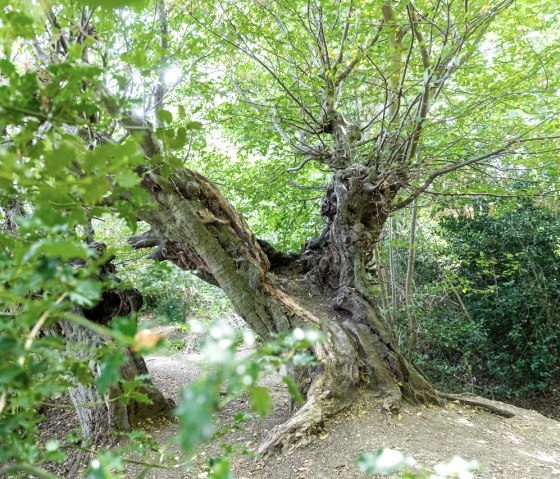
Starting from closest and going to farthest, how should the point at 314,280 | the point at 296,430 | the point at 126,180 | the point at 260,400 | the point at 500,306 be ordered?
the point at 260,400 → the point at 126,180 → the point at 296,430 → the point at 314,280 → the point at 500,306

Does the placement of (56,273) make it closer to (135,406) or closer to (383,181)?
(383,181)

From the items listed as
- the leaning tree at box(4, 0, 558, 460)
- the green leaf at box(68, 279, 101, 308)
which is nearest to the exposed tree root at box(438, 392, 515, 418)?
the leaning tree at box(4, 0, 558, 460)

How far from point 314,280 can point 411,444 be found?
2.42 metres

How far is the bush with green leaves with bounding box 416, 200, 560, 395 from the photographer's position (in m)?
8.88

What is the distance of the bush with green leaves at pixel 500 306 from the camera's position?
8883 millimetres

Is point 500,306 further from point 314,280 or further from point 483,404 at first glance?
point 314,280

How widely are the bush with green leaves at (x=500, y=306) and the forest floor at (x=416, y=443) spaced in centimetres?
424

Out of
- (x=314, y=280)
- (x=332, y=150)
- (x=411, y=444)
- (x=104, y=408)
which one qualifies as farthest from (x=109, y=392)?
(x=332, y=150)

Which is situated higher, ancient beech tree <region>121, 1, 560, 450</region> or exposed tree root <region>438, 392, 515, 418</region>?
ancient beech tree <region>121, 1, 560, 450</region>

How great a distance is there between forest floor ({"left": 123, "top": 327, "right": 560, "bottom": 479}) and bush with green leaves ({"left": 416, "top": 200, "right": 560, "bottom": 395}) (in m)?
4.24

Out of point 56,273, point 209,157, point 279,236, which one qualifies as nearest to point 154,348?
point 56,273

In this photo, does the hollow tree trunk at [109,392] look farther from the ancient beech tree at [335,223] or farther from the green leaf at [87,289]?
the green leaf at [87,289]

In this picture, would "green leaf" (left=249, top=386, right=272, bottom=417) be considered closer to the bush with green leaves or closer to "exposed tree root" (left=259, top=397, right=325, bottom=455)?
"exposed tree root" (left=259, top=397, right=325, bottom=455)

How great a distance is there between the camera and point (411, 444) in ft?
11.2
